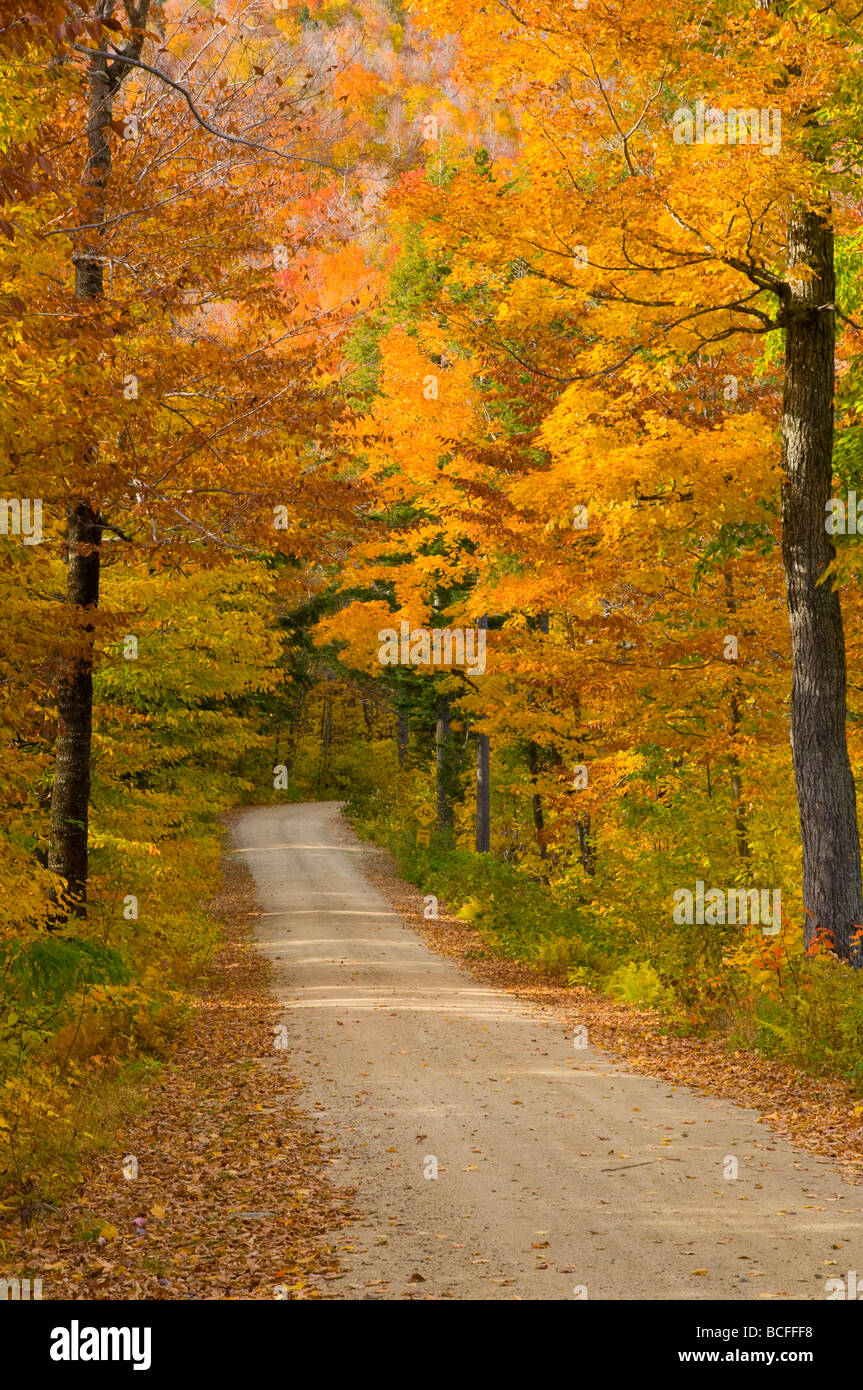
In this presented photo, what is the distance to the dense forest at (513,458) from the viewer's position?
8367mm

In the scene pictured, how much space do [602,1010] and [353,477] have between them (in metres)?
16.9

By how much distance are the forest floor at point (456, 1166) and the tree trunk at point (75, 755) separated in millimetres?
2247

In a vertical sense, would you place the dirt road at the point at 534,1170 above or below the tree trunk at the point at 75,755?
below

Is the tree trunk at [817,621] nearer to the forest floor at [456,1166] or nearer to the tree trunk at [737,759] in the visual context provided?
the forest floor at [456,1166]

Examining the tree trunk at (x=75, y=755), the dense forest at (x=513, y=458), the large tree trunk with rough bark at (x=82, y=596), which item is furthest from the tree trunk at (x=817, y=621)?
the tree trunk at (x=75, y=755)

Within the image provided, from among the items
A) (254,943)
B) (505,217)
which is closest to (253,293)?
(505,217)

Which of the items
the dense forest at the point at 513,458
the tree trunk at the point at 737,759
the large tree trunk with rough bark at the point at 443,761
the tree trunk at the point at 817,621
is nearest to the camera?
the dense forest at the point at 513,458

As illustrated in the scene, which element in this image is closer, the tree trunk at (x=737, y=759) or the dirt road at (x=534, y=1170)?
the dirt road at (x=534, y=1170)

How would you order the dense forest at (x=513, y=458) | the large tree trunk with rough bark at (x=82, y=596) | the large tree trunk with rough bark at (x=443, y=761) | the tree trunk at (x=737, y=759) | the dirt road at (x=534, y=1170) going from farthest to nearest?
1. the large tree trunk with rough bark at (x=443, y=761)
2. the tree trunk at (x=737, y=759)
3. the large tree trunk with rough bark at (x=82, y=596)
4. the dense forest at (x=513, y=458)
5. the dirt road at (x=534, y=1170)

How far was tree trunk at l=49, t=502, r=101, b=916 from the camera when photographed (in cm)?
1091

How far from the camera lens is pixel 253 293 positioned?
11.4 metres

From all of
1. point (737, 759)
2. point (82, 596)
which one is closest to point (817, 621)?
point (737, 759)

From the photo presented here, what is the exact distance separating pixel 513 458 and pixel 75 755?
7.55 m

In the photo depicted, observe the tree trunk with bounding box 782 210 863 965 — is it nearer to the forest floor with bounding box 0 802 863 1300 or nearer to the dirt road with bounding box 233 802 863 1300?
the forest floor with bounding box 0 802 863 1300
